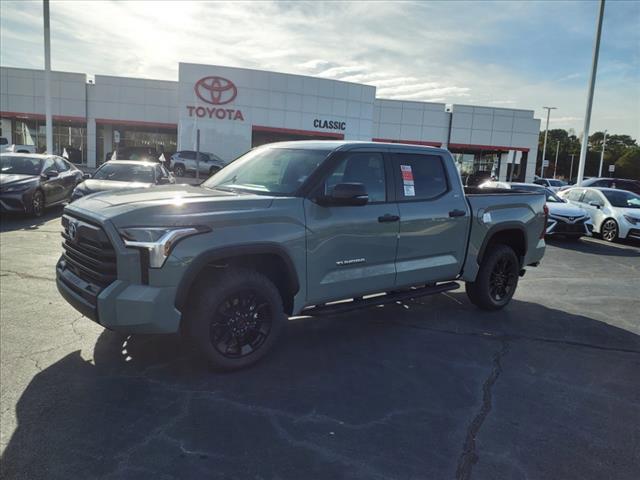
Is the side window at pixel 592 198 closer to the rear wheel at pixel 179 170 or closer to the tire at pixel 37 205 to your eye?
the tire at pixel 37 205

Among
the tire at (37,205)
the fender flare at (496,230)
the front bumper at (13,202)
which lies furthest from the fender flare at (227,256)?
the tire at (37,205)

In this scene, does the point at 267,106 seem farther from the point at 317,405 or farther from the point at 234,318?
the point at 317,405

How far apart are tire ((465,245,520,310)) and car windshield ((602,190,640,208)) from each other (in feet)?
31.7

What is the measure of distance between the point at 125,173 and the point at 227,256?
912 cm

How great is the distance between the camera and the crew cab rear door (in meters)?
4.96

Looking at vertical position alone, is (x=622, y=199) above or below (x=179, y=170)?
above

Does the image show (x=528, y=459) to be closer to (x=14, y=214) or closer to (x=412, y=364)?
(x=412, y=364)

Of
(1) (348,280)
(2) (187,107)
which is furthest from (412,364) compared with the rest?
(2) (187,107)

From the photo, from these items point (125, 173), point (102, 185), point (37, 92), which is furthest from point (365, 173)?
point (37, 92)

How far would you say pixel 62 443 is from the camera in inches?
115

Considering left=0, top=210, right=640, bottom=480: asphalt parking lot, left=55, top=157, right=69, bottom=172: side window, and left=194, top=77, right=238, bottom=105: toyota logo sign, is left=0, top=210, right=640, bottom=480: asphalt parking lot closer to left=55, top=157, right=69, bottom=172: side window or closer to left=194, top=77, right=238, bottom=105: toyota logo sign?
left=55, top=157, right=69, bottom=172: side window

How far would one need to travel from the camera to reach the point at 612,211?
1363 centimetres

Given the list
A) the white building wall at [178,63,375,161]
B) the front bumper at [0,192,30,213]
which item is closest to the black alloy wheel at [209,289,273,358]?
the front bumper at [0,192,30,213]

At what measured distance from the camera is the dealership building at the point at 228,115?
115 ft
